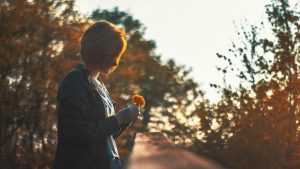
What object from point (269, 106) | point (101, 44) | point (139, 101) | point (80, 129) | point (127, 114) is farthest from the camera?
point (269, 106)

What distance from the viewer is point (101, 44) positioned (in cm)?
258

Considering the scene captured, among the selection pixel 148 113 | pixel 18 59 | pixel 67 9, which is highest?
pixel 67 9

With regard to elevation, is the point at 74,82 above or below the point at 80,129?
above

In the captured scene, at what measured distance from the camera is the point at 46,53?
14531 millimetres

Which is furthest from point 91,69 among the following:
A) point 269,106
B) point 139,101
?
point 269,106

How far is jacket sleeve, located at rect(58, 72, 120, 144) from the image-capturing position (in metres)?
2.39

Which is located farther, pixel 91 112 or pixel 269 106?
pixel 269 106

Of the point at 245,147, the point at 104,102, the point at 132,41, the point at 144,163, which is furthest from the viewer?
the point at 132,41

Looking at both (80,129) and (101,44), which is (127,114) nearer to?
(80,129)

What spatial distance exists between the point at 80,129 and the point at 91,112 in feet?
0.46

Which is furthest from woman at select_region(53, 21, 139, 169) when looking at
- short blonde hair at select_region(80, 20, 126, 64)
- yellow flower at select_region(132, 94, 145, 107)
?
yellow flower at select_region(132, 94, 145, 107)

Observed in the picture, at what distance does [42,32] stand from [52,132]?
2.41 metres

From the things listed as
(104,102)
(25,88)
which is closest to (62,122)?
(104,102)

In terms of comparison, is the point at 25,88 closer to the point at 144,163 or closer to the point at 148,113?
the point at 144,163
